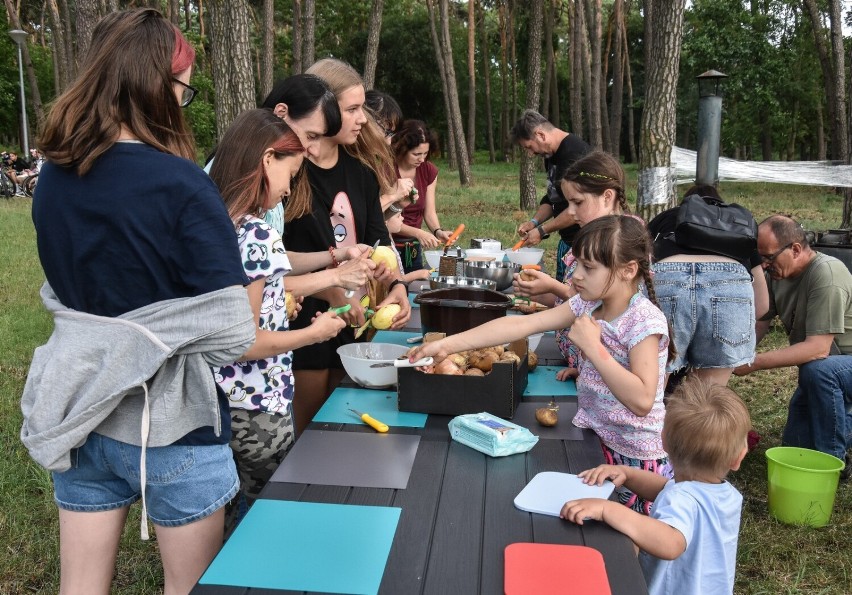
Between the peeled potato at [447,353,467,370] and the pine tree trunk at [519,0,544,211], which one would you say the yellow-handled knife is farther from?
the pine tree trunk at [519,0,544,211]

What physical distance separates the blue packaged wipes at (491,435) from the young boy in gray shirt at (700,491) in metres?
0.22

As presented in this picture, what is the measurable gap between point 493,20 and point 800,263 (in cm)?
3621

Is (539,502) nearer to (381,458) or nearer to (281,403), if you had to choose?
(381,458)

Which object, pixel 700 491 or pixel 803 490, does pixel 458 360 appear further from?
pixel 803 490

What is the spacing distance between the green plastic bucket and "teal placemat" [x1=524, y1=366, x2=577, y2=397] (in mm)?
1389

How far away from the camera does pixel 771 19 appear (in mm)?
23609

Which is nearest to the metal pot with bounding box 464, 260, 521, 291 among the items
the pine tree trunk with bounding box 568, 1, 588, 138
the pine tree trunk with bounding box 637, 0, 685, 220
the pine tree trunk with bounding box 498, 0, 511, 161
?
the pine tree trunk with bounding box 637, 0, 685, 220

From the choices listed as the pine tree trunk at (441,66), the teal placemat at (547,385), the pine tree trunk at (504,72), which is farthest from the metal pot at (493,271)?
the pine tree trunk at (504,72)

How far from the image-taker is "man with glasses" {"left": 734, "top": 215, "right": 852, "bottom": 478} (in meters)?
3.85

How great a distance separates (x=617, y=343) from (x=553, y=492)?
0.71 m

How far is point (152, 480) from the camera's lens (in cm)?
167

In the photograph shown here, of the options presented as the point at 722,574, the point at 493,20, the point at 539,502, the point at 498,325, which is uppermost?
the point at 493,20

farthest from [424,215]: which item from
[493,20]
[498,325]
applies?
[493,20]

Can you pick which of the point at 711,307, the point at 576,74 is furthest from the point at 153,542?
the point at 576,74
